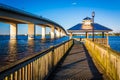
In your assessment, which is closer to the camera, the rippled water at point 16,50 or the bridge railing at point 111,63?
the bridge railing at point 111,63

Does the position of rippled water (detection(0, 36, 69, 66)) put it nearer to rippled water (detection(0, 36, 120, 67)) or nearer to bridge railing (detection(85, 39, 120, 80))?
rippled water (detection(0, 36, 120, 67))

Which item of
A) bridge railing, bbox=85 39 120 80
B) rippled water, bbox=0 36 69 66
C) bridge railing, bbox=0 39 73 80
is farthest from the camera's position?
rippled water, bbox=0 36 69 66

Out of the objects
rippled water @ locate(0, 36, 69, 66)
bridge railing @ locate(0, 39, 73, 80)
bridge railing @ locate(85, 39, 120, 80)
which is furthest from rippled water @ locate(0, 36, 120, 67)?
bridge railing @ locate(0, 39, 73, 80)

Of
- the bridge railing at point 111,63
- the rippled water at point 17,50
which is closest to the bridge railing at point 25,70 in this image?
the bridge railing at point 111,63

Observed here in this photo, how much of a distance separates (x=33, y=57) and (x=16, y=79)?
1633mm

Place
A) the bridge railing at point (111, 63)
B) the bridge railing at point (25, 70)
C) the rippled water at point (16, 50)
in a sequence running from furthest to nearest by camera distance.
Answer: the rippled water at point (16, 50), the bridge railing at point (111, 63), the bridge railing at point (25, 70)

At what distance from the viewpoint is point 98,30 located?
35.3 m

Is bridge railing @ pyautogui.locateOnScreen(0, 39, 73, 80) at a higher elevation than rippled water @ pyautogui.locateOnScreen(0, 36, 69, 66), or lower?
higher

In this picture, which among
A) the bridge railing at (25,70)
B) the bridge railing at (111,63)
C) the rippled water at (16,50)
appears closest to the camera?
the bridge railing at (25,70)

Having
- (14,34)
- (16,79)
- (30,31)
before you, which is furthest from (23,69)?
(14,34)

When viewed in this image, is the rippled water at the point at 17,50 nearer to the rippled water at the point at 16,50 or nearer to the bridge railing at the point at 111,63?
the rippled water at the point at 16,50

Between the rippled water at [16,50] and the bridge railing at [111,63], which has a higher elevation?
the bridge railing at [111,63]

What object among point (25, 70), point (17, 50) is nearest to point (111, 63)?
point (25, 70)

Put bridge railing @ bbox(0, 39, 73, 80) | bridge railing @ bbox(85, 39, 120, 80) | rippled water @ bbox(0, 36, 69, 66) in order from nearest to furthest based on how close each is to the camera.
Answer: bridge railing @ bbox(0, 39, 73, 80) → bridge railing @ bbox(85, 39, 120, 80) → rippled water @ bbox(0, 36, 69, 66)
